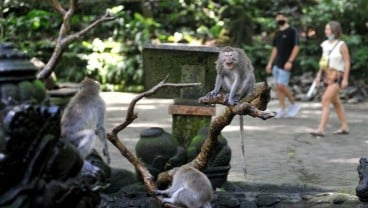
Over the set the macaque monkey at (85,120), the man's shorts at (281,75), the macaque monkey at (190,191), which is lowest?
the macaque monkey at (190,191)

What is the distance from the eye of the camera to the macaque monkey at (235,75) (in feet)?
19.7

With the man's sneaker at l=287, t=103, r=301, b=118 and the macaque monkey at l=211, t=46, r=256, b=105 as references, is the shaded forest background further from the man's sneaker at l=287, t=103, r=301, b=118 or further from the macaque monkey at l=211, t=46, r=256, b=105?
the macaque monkey at l=211, t=46, r=256, b=105

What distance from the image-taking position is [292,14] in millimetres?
17797

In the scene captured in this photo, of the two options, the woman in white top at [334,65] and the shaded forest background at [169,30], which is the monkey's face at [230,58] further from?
the shaded forest background at [169,30]

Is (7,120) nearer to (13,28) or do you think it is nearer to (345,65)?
(345,65)

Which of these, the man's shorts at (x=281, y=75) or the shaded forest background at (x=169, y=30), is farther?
the shaded forest background at (x=169, y=30)

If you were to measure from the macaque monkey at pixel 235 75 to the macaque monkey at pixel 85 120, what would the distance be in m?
1.32

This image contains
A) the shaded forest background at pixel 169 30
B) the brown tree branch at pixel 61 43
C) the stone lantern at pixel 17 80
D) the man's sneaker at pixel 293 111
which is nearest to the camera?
the stone lantern at pixel 17 80

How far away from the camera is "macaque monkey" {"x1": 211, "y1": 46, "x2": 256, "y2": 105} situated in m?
6.00

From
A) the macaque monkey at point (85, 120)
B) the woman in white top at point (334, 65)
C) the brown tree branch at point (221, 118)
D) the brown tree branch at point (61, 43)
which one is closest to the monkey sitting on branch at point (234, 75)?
the brown tree branch at point (221, 118)

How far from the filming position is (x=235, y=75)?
611cm

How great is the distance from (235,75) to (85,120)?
1864 mm

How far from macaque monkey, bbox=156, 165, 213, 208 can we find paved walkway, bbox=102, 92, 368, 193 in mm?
1574

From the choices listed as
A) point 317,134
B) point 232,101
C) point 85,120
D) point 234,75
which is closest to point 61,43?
point 85,120
